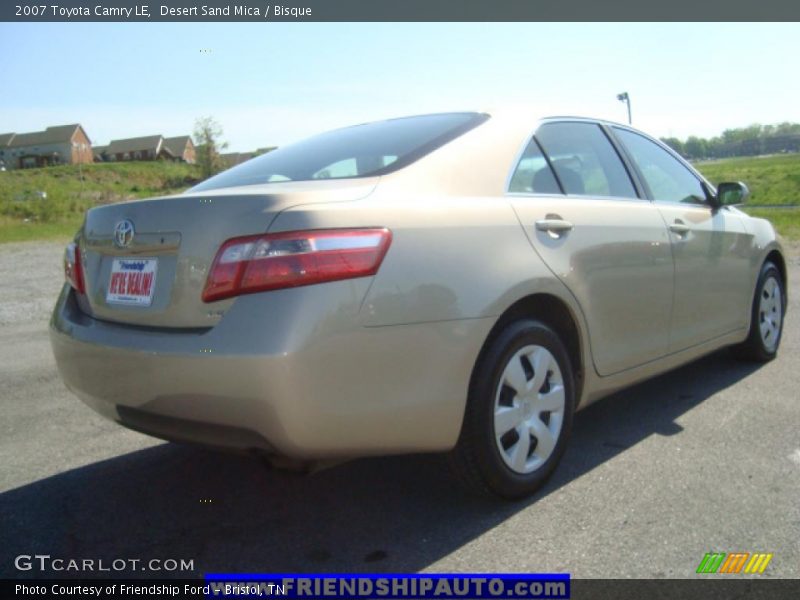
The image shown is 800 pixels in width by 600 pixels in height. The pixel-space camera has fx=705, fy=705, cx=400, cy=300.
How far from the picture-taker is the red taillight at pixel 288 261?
2170mm

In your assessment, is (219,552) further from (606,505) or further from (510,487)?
(606,505)

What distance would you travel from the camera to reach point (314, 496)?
2.94m

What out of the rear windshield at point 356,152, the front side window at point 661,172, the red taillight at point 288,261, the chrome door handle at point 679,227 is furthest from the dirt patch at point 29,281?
the chrome door handle at point 679,227

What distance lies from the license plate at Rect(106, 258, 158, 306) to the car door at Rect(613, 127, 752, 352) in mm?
2544

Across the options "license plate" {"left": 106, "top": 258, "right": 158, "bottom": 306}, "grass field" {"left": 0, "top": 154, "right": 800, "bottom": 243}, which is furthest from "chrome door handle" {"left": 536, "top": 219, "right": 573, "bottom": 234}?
"grass field" {"left": 0, "top": 154, "right": 800, "bottom": 243}

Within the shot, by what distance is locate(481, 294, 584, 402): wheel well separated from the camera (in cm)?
274

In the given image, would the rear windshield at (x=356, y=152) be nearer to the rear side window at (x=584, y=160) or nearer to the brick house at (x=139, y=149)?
the rear side window at (x=584, y=160)

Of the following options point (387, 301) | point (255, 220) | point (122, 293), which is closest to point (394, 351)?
point (387, 301)

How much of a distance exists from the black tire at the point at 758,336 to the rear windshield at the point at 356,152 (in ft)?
8.57

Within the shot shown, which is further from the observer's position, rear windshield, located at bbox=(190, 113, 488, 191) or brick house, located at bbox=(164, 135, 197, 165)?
brick house, located at bbox=(164, 135, 197, 165)

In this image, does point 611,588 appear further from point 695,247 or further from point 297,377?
point 695,247

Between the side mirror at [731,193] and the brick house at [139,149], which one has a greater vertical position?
the brick house at [139,149]

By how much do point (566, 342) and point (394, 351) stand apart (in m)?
1.07
